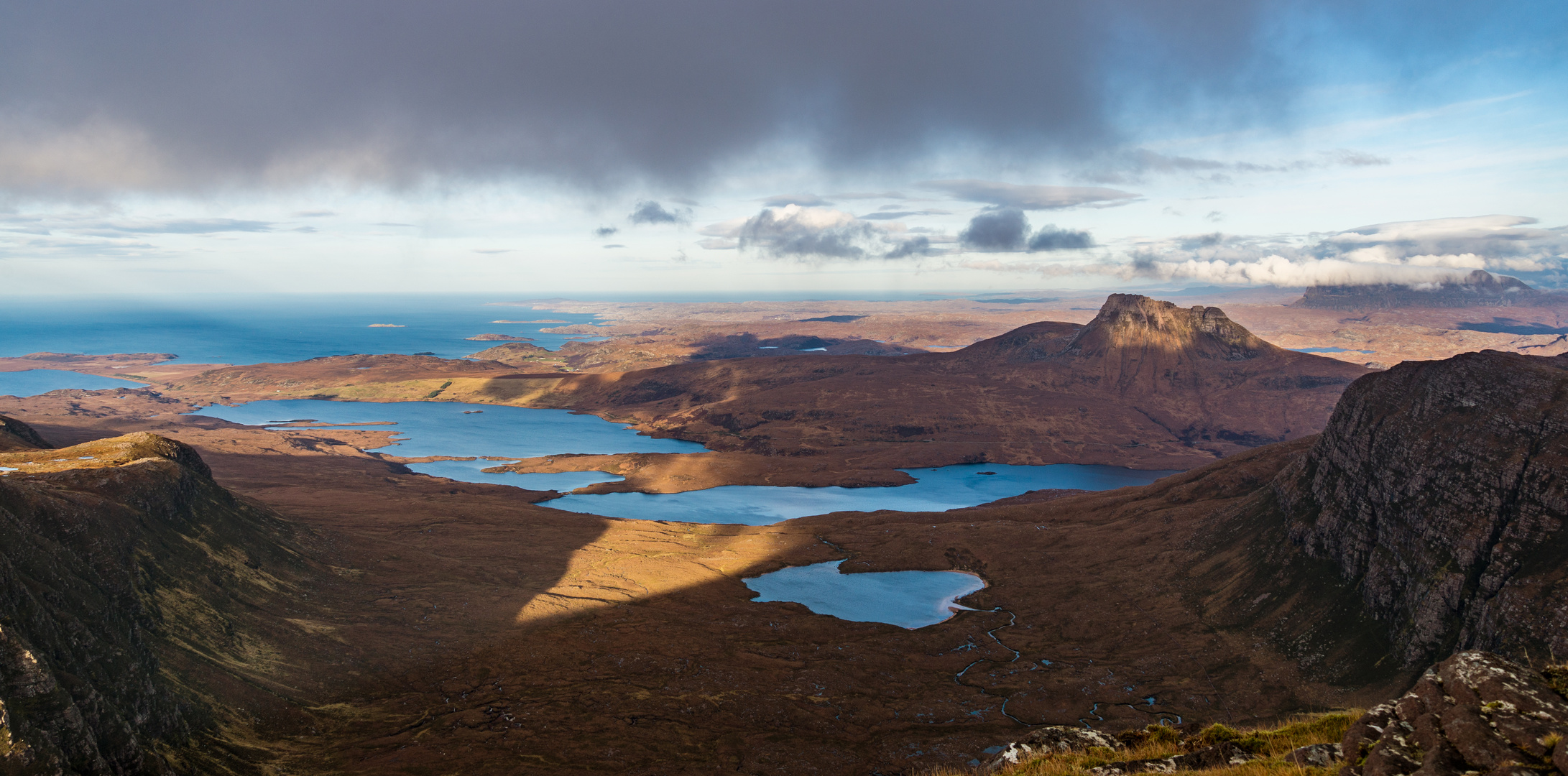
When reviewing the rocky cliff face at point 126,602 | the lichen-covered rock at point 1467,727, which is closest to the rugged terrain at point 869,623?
the rocky cliff face at point 126,602

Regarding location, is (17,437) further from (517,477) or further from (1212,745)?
(1212,745)

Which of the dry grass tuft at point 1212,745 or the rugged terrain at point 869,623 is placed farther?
the rugged terrain at point 869,623

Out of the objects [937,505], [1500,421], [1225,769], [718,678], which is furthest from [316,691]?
[937,505]

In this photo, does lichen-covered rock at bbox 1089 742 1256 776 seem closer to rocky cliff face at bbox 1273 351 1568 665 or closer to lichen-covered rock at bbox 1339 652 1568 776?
lichen-covered rock at bbox 1339 652 1568 776

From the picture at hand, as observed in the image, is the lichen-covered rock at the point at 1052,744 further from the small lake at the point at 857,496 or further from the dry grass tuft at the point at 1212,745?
the small lake at the point at 857,496

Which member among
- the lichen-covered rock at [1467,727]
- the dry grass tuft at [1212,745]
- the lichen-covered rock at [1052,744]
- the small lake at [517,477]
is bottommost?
the small lake at [517,477]

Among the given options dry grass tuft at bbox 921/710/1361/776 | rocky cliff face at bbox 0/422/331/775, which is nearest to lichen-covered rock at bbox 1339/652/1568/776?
dry grass tuft at bbox 921/710/1361/776

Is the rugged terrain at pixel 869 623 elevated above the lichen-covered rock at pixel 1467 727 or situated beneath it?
situated beneath
